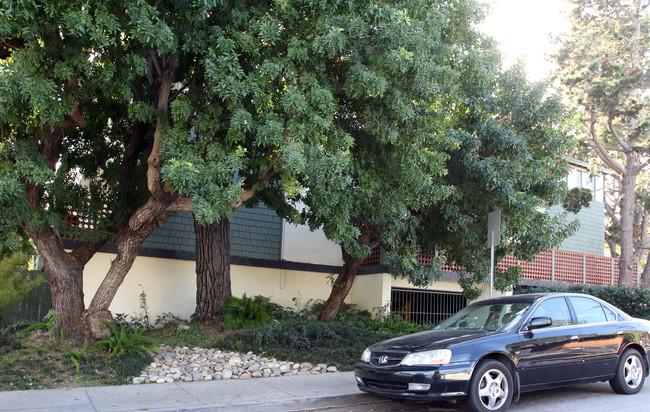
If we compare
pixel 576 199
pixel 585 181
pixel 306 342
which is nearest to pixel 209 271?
Answer: pixel 306 342

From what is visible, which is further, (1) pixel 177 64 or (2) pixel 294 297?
(2) pixel 294 297

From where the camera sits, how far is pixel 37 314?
12602 millimetres

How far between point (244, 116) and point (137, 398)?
397 cm

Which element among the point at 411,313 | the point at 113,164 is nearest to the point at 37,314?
the point at 113,164

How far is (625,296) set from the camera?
16.4 m

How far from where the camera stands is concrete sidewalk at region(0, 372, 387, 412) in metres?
6.77

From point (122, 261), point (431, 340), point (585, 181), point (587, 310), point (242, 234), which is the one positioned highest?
point (585, 181)

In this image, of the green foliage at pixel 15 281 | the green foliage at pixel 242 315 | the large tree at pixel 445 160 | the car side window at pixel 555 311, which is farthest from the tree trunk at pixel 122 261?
the car side window at pixel 555 311

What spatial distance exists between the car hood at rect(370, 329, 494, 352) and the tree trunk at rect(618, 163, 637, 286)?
15.3 m

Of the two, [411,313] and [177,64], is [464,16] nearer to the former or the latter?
[177,64]

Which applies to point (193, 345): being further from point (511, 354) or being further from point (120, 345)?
point (511, 354)

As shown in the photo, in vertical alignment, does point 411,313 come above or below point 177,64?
below

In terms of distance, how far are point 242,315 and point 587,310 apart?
21.3 ft

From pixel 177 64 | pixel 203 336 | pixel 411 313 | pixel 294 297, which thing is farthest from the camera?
pixel 411 313
